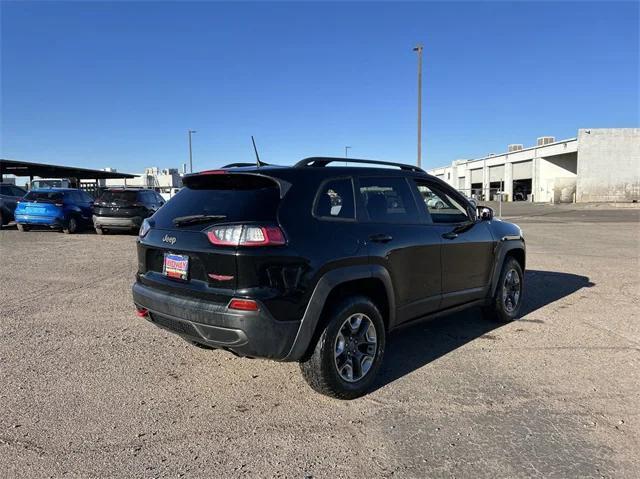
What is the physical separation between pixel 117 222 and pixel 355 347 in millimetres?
12777

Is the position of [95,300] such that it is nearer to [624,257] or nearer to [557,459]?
[557,459]

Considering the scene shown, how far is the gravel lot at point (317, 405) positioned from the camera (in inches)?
119

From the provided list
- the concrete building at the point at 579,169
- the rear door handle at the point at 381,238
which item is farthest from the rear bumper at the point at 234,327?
the concrete building at the point at 579,169

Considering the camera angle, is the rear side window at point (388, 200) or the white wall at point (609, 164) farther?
the white wall at point (609, 164)

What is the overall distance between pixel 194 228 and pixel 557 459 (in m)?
2.81

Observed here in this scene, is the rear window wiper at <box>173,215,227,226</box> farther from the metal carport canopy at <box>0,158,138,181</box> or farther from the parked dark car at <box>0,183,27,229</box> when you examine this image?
the metal carport canopy at <box>0,158,138,181</box>

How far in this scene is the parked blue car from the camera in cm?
1591

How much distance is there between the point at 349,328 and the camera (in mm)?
3912

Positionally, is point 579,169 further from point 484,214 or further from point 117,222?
point 484,214

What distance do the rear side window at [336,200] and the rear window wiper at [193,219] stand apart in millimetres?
711

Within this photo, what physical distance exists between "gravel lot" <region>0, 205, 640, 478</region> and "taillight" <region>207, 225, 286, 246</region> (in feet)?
4.04

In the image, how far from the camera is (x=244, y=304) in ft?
11.1

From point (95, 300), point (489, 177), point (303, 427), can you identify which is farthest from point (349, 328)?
point (489, 177)

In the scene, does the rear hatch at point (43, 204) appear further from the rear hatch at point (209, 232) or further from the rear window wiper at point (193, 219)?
the rear window wiper at point (193, 219)
